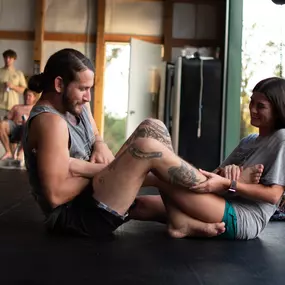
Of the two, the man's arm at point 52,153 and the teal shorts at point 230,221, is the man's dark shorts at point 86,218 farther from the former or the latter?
the teal shorts at point 230,221

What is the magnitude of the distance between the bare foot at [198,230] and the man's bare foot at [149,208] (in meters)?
0.19

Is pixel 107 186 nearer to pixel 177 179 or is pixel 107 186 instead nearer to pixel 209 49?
pixel 177 179

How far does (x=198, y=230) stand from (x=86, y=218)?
451 millimetres

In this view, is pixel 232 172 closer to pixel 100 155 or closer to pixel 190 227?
pixel 190 227

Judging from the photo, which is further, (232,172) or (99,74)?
(99,74)

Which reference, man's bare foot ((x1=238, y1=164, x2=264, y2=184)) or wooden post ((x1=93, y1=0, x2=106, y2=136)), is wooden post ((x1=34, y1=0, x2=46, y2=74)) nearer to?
wooden post ((x1=93, y1=0, x2=106, y2=136))

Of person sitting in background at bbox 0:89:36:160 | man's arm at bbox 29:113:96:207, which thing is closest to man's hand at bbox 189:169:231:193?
man's arm at bbox 29:113:96:207

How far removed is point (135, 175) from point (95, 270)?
408mm

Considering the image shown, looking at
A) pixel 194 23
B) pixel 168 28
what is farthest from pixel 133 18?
pixel 194 23

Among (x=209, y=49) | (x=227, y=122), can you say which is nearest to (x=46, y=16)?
(x=209, y=49)

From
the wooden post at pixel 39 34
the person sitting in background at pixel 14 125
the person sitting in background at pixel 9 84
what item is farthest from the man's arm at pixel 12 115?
the wooden post at pixel 39 34

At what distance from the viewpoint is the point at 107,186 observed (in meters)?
1.76

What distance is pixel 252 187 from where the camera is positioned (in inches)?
70.6

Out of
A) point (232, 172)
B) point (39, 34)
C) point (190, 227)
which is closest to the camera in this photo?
point (232, 172)
